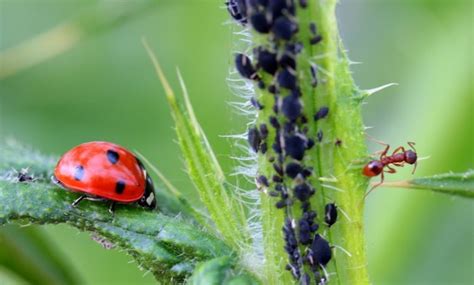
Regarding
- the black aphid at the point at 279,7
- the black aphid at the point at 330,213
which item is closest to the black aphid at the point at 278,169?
the black aphid at the point at 330,213

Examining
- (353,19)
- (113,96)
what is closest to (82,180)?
(113,96)

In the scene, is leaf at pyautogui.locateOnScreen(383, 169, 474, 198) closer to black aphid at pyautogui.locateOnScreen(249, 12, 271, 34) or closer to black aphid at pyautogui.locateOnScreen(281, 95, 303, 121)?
black aphid at pyautogui.locateOnScreen(281, 95, 303, 121)

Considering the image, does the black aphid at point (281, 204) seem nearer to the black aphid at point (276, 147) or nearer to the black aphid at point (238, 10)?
the black aphid at point (276, 147)

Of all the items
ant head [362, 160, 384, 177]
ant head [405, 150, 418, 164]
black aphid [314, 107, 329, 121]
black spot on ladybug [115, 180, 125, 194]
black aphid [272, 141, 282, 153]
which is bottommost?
ant head [405, 150, 418, 164]

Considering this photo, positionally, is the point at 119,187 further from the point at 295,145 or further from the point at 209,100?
the point at 209,100

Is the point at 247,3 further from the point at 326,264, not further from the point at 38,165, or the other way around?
the point at 38,165

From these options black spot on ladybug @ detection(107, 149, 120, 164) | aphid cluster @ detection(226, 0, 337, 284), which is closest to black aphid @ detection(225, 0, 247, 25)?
aphid cluster @ detection(226, 0, 337, 284)
